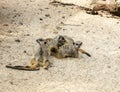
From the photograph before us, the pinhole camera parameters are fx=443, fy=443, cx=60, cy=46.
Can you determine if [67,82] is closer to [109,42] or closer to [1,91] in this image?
[1,91]

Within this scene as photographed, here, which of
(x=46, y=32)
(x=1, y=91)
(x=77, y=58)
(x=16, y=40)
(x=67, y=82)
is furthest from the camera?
(x=46, y=32)

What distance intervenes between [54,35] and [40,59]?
6.80 feet

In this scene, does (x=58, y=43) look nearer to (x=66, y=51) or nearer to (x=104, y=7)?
(x=66, y=51)

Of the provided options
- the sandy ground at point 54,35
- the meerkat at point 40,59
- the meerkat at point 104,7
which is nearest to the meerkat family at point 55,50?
the meerkat at point 40,59

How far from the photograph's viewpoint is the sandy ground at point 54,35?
7250 millimetres

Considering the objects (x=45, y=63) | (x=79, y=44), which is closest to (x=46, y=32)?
(x=79, y=44)

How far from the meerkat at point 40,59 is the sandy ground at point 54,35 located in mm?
129

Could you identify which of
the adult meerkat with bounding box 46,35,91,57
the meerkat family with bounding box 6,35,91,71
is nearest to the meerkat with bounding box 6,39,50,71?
→ the meerkat family with bounding box 6,35,91,71

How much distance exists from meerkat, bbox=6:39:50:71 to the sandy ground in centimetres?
13

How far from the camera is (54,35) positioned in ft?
33.6

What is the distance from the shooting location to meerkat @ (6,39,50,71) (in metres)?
7.88

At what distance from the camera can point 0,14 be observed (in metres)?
11.9

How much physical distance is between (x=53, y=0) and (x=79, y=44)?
18.5ft

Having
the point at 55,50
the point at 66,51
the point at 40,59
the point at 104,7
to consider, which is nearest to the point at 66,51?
the point at 66,51
